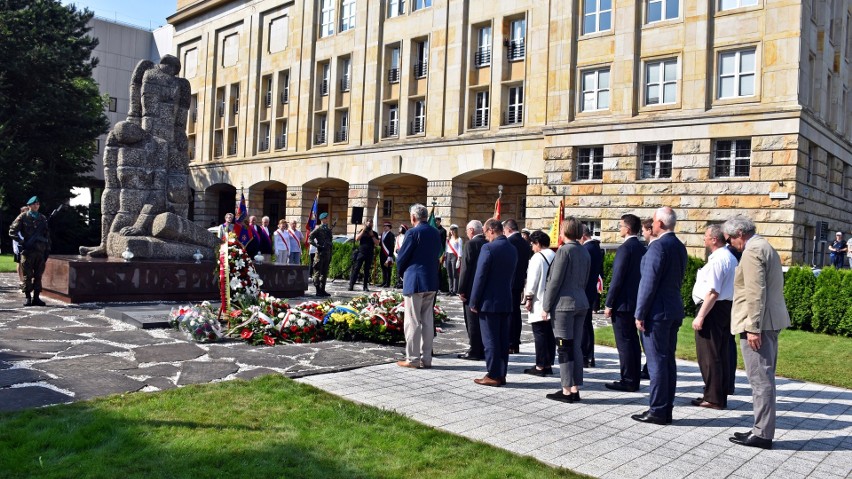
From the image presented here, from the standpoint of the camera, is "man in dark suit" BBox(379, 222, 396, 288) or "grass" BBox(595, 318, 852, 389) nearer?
"grass" BBox(595, 318, 852, 389)

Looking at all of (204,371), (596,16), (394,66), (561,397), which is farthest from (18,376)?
(394,66)

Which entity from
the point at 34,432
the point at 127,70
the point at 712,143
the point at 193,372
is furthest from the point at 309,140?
the point at 34,432

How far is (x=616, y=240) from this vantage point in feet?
82.9

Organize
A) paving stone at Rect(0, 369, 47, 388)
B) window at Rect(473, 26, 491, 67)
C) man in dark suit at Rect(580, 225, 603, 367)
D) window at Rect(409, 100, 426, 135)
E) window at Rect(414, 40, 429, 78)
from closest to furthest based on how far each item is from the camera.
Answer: paving stone at Rect(0, 369, 47, 388)
man in dark suit at Rect(580, 225, 603, 367)
window at Rect(473, 26, 491, 67)
window at Rect(414, 40, 429, 78)
window at Rect(409, 100, 426, 135)

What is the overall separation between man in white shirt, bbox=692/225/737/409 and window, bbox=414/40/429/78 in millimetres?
27063

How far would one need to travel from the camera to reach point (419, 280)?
27.8ft

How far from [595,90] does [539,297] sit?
20220 mm

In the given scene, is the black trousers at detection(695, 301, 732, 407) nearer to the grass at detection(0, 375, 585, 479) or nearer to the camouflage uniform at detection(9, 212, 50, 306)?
the grass at detection(0, 375, 585, 479)

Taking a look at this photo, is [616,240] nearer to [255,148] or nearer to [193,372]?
[193,372]

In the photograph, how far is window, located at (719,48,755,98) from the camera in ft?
77.2

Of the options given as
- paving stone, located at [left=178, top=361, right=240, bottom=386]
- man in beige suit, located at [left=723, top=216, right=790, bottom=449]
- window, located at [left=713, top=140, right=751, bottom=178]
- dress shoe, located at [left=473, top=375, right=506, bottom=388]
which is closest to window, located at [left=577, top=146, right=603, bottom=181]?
window, located at [left=713, top=140, right=751, bottom=178]

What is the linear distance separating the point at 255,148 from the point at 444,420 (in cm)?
3835

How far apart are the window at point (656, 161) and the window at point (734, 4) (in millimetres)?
4969

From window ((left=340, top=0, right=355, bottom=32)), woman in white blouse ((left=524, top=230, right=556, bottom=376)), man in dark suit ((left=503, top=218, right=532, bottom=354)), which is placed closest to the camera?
woman in white blouse ((left=524, top=230, right=556, bottom=376))
